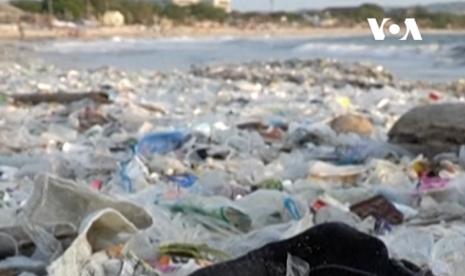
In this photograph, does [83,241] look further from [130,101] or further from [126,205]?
[130,101]

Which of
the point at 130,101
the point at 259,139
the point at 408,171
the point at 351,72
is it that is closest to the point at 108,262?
the point at 408,171

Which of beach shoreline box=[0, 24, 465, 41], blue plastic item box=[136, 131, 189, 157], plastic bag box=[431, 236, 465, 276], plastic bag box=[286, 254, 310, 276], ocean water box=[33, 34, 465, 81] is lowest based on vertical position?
beach shoreline box=[0, 24, 465, 41]

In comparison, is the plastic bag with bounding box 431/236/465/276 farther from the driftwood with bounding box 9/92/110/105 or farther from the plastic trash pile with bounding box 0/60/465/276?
the driftwood with bounding box 9/92/110/105

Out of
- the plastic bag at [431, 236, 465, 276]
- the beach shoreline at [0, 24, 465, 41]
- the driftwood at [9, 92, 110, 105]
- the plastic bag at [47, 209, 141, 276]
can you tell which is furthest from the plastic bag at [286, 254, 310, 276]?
the beach shoreline at [0, 24, 465, 41]

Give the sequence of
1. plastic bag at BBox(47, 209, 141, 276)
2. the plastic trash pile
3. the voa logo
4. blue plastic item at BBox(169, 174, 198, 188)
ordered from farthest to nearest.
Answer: the voa logo < blue plastic item at BBox(169, 174, 198, 188) < the plastic trash pile < plastic bag at BBox(47, 209, 141, 276)

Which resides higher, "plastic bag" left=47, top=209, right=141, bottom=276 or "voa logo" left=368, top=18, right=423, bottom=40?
"plastic bag" left=47, top=209, right=141, bottom=276

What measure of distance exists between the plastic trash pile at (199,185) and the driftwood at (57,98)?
0.02 metres

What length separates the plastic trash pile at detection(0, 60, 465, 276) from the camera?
3.34m

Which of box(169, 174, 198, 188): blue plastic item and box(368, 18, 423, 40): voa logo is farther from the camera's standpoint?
box(368, 18, 423, 40): voa logo

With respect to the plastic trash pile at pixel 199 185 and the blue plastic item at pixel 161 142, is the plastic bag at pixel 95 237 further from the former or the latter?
the blue plastic item at pixel 161 142

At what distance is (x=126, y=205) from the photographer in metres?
3.61

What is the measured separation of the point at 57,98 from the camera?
11195 millimetres

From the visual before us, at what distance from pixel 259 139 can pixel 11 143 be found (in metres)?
1.78

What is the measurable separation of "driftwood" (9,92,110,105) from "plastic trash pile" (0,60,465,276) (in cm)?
2
